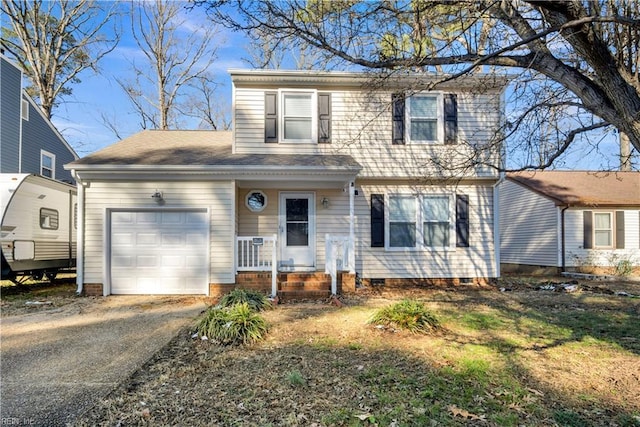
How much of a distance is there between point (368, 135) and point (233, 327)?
21.4ft

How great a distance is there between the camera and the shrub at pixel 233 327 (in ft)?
16.1

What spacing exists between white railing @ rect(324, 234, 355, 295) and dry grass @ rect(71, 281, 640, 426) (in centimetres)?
209

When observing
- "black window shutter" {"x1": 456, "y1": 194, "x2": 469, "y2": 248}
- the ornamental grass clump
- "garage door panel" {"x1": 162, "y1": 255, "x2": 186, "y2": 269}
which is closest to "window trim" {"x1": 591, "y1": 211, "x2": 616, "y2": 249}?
"black window shutter" {"x1": 456, "y1": 194, "x2": 469, "y2": 248}

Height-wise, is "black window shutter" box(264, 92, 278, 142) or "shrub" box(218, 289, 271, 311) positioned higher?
"black window shutter" box(264, 92, 278, 142)

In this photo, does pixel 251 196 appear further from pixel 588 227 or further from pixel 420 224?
pixel 588 227

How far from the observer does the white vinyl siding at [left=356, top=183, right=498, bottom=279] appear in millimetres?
9875

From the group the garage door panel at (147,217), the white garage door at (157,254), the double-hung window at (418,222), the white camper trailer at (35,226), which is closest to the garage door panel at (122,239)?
the white garage door at (157,254)

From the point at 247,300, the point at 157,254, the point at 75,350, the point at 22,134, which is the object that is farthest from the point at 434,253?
the point at 22,134

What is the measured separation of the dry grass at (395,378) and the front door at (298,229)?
3.44 metres

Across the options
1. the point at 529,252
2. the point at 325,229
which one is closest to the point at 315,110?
the point at 325,229

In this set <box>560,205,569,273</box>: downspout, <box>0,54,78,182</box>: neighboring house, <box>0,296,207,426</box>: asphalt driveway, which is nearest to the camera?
<box>0,296,207,426</box>: asphalt driveway

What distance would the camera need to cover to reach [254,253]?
8.87 m

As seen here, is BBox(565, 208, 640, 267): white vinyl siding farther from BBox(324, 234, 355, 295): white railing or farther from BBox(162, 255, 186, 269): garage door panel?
BBox(162, 255, 186, 269): garage door panel

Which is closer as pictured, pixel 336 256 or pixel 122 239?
pixel 336 256
